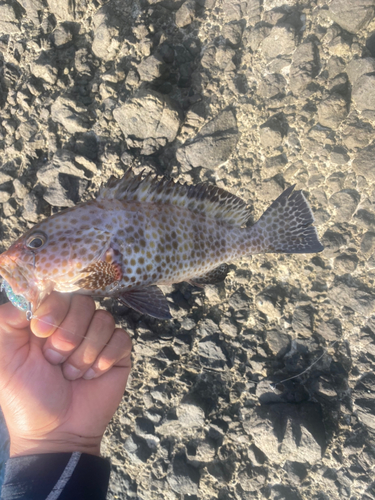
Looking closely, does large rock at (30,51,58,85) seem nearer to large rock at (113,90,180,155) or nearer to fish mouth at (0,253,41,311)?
large rock at (113,90,180,155)

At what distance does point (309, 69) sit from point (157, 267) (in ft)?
10.8

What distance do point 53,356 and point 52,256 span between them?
1.15 m

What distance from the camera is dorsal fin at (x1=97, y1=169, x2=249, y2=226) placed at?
3246 mm

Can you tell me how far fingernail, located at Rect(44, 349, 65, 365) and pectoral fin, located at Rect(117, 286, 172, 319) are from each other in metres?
0.92

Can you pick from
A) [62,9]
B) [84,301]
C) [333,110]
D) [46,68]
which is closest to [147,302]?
[84,301]

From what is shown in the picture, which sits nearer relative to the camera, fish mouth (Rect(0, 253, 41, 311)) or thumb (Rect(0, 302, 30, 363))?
fish mouth (Rect(0, 253, 41, 311))

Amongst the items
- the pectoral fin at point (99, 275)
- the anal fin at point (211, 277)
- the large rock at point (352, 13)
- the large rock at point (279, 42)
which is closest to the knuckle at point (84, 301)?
the pectoral fin at point (99, 275)

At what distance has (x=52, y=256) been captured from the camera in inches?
116

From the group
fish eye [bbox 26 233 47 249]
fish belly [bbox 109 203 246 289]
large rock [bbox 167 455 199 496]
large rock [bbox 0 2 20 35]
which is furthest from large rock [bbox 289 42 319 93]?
large rock [bbox 167 455 199 496]

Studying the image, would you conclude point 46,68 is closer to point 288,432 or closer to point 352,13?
point 352,13

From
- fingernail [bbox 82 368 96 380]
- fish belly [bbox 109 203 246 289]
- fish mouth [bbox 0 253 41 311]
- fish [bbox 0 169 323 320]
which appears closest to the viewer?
fish mouth [bbox 0 253 41 311]

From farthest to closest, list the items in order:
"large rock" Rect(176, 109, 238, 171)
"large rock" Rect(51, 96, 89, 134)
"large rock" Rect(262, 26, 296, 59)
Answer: "large rock" Rect(51, 96, 89, 134) → "large rock" Rect(176, 109, 238, 171) → "large rock" Rect(262, 26, 296, 59)

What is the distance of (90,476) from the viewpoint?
3.54 m

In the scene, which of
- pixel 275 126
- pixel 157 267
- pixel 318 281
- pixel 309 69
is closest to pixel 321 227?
pixel 318 281
